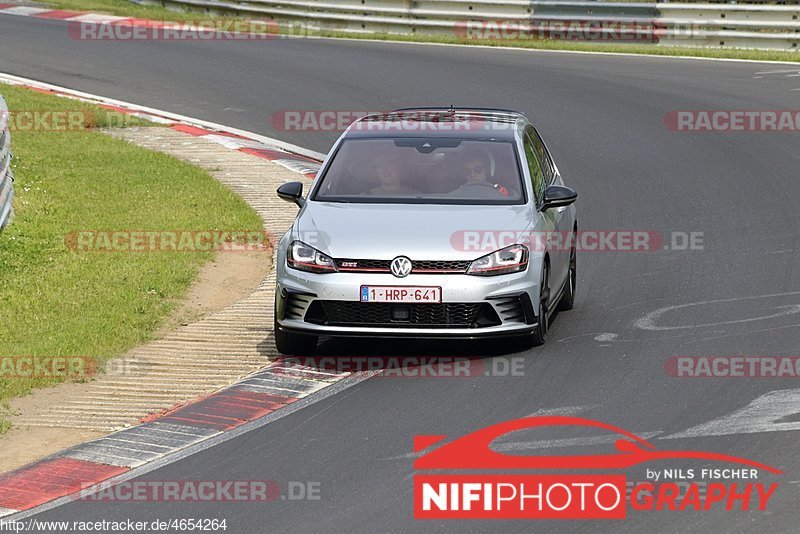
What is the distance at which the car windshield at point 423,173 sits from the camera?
11.3m

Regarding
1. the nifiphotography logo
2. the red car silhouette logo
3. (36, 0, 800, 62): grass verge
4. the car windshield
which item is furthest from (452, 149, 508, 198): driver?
(36, 0, 800, 62): grass verge

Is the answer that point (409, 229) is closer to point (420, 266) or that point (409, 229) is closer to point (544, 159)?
point (420, 266)

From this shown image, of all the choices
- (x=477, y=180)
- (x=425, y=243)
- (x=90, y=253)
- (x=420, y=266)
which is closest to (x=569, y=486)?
(x=420, y=266)

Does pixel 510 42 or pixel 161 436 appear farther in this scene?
pixel 510 42

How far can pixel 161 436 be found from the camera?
29.9 feet

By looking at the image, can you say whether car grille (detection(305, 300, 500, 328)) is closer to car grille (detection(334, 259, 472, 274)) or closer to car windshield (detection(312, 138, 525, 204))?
car grille (detection(334, 259, 472, 274))

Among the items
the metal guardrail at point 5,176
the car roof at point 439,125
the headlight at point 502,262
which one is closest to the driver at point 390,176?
the car roof at point 439,125

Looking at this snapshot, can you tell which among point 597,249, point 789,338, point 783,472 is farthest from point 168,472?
point 597,249

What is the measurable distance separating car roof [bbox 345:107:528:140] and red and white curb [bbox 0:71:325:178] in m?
4.95

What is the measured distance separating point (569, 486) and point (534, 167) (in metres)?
4.53

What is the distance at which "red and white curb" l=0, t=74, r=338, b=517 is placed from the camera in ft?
26.9

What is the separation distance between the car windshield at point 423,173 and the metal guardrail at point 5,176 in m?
3.99

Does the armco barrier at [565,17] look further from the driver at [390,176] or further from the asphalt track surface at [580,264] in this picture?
the driver at [390,176]

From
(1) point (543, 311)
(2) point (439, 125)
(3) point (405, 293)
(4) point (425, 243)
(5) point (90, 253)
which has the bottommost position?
(5) point (90, 253)
